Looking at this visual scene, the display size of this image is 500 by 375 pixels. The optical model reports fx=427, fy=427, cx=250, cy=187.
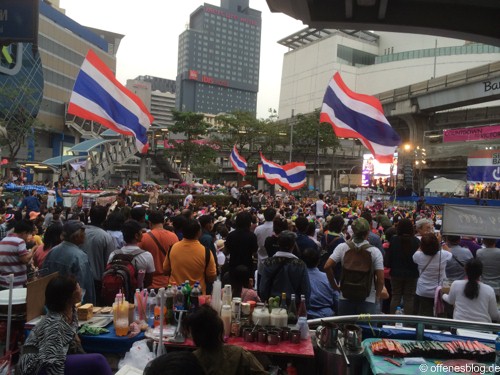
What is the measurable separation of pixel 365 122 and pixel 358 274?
23.0ft

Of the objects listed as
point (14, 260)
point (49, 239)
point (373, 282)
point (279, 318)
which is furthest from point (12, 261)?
point (373, 282)

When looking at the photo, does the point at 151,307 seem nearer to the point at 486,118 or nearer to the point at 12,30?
the point at 12,30

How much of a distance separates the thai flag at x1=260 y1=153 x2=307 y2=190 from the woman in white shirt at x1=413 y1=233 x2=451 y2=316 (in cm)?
1510

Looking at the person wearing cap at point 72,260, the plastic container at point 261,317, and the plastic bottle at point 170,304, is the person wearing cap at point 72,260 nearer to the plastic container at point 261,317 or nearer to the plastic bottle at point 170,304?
the plastic bottle at point 170,304

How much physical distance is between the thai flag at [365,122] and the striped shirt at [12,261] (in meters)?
8.01

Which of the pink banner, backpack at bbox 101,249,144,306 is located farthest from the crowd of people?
the pink banner

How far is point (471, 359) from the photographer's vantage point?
3.82 metres

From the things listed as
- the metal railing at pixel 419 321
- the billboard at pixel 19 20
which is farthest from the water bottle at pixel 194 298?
the billboard at pixel 19 20

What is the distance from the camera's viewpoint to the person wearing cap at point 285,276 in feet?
16.1

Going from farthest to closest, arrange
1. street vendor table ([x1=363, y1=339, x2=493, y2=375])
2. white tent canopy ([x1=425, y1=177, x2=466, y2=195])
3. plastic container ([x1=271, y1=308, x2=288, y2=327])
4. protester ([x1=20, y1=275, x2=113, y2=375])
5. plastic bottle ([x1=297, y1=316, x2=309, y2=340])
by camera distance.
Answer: white tent canopy ([x1=425, y1=177, x2=466, y2=195]) → plastic container ([x1=271, y1=308, x2=288, y2=327]) → plastic bottle ([x1=297, y1=316, x2=309, y2=340]) → street vendor table ([x1=363, y1=339, x2=493, y2=375]) → protester ([x1=20, y1=275, x2=113, y2=375])

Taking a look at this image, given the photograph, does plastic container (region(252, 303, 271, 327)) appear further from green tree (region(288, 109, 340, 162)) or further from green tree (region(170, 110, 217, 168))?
green tree (region(170, 110, 217, 168))

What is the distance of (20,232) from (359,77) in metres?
71.5

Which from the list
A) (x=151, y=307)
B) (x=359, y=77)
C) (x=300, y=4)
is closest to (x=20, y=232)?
(x=151, y=307)

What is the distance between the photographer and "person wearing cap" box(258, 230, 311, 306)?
4.90m
